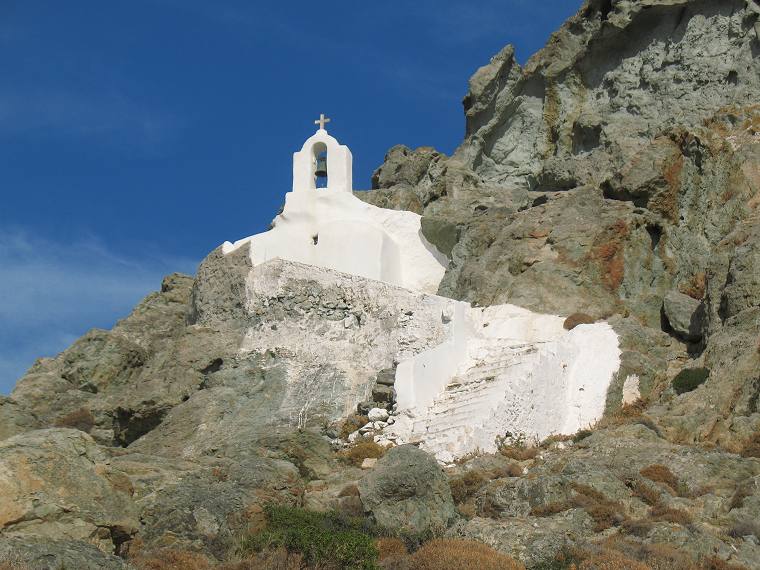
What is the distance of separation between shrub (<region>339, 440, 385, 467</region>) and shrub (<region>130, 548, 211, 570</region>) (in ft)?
29.4

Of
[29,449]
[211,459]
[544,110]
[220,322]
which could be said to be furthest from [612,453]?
[544,110]

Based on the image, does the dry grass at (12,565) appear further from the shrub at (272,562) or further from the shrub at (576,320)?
the shrub at (576,320)

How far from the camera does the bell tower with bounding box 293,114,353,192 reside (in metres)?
45.2

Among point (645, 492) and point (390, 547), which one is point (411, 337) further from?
point (390, 547)

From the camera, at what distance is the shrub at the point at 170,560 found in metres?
21.0

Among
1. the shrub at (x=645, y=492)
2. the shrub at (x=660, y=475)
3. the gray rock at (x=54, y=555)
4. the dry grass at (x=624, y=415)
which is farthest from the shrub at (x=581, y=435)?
the gray rock at (x=54, y=555)

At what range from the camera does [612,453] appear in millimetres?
27125

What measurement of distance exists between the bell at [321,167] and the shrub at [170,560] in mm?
25425

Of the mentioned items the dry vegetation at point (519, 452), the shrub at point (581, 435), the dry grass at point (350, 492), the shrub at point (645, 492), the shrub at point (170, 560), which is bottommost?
the shrub at point (170, 560)

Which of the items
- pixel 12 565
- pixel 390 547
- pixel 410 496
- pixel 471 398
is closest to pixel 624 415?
pixel 471 398

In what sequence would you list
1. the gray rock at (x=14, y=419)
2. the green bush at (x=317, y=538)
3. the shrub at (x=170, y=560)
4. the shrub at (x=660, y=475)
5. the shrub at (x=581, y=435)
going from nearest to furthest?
1. the shrub at (x=170, y=560)
2. the green bush at (x=317, y=538)
3. the shrub at (x=660, y=475)
4. the shrub at (x=581, y=435)
5. the gray rock at (x=14, y=419)

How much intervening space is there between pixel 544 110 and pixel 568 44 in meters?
3.05

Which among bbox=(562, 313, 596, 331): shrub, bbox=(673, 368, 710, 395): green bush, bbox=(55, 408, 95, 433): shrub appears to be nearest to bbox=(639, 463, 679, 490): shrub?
bbox=(673, 368, 710, 395): green bush

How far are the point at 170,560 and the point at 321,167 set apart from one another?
2635cm
